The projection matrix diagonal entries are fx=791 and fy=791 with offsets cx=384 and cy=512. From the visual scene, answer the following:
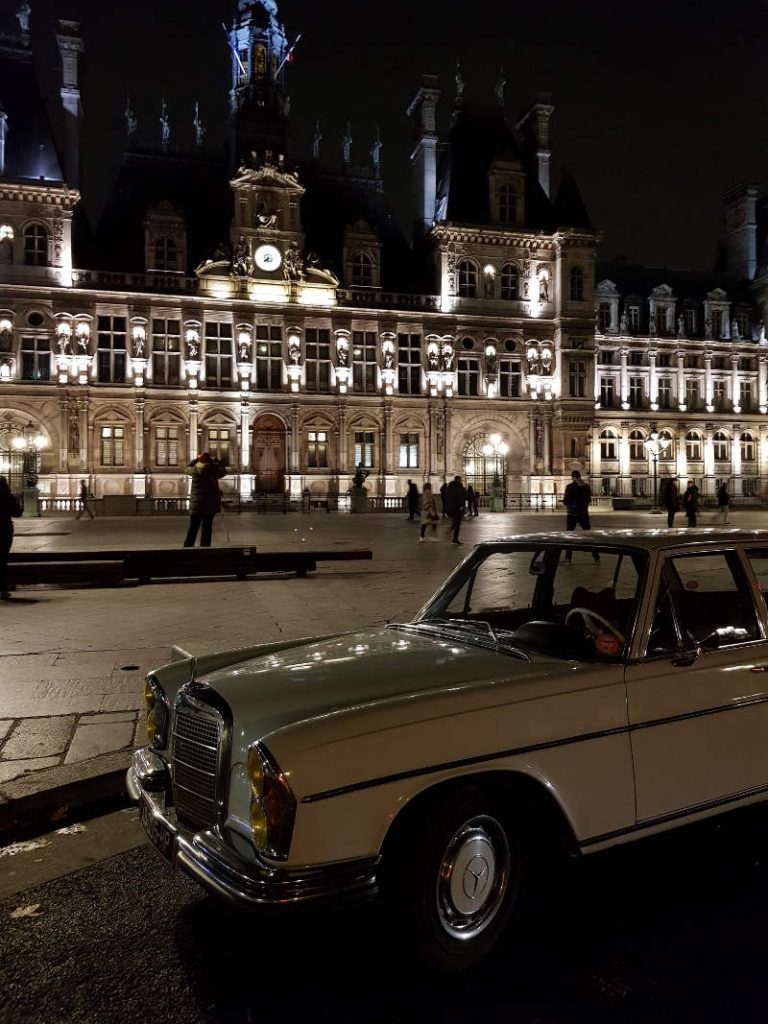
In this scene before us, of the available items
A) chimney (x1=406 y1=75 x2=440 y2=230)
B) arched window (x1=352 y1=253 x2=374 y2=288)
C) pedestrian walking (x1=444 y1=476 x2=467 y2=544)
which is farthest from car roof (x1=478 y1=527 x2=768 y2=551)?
chimney (x1=406 y1=75 x2=440 y2=230)

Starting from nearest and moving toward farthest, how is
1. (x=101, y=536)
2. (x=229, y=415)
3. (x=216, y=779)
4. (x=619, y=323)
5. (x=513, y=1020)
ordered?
(x=513, y=1020)
(x=216, y=779)
(x=101, y=536)
(x=229, y=415)
(x=619, y=323)

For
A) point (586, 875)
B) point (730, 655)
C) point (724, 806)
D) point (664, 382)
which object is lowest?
point (586, 875)

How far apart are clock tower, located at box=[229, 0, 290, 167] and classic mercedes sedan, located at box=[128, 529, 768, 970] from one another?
142 feet

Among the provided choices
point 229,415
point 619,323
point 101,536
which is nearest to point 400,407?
point 229,415

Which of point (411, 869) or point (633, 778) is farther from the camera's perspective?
point (633, 778)

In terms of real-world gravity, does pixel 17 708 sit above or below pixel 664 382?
below

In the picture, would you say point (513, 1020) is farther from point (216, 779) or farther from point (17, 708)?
point (17, 708)

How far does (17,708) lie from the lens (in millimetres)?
5715

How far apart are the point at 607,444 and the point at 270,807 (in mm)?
A: 50296

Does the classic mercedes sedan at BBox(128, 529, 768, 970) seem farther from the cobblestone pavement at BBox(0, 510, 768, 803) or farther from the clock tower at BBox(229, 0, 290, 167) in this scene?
the clock tower at BBox(229, 0, 290, 167)

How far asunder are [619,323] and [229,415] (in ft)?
90.1

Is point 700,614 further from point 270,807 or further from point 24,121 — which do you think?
point 24,121

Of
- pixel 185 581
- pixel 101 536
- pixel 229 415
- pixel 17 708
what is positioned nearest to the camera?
pixel 17 708

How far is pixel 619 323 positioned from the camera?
5259cm
